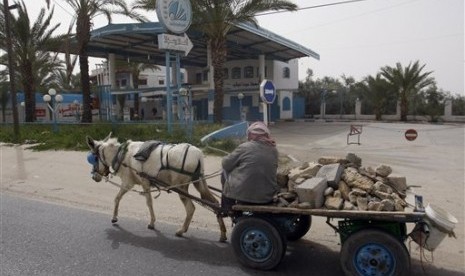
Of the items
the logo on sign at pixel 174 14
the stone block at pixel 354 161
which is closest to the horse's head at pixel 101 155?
the stone block at pixel 354 161

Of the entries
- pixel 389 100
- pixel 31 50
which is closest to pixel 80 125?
pixel 31 50

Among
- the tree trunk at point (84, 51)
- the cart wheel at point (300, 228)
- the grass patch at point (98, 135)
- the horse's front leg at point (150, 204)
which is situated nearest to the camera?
the cart wheel at point (300, 228)

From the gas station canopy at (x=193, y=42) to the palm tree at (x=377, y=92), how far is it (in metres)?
6.35

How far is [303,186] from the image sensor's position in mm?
4289

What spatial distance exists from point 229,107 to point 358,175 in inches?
1333

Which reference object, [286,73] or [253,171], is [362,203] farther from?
[286,73]

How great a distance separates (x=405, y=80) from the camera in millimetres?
37719

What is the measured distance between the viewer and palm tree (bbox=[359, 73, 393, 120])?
39156 mm

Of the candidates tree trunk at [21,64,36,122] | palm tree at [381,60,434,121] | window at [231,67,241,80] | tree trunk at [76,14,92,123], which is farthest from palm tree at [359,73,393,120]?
tree trunk at [21,64,36,122]

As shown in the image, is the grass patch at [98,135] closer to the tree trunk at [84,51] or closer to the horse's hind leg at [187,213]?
the tree trunk at [84,51]

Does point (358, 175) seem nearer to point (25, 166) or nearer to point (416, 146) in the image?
point (25, 166)

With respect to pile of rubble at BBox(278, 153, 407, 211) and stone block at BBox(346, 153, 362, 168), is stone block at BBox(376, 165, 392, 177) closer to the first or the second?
pile of rubble at BBox(278, 153, 407, 211)

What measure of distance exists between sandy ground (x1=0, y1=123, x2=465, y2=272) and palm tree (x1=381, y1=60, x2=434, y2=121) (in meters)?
20.9

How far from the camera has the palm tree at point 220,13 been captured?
19.7m
